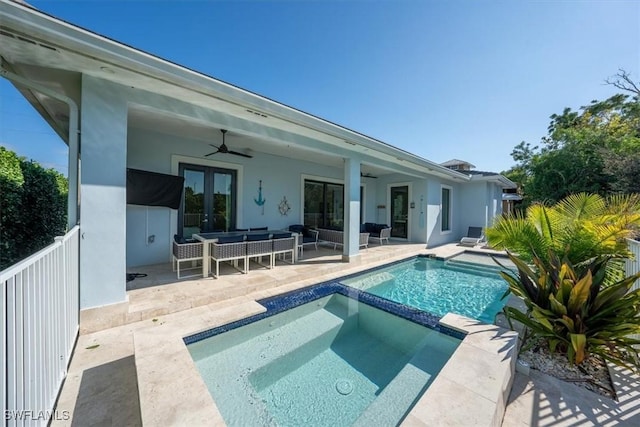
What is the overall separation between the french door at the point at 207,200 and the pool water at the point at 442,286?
13.5ft

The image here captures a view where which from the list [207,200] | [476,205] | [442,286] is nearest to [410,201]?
[476,205]

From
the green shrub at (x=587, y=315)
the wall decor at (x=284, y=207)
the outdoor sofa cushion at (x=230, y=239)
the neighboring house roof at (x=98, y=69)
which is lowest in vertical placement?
the green shrub at (x=587, y=315)

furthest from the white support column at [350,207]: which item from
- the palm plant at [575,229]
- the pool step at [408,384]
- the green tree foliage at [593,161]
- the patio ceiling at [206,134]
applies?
the green tree foliage at [593,161]

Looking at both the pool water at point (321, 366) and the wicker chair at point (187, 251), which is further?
the wicker chair at point (187, 251)

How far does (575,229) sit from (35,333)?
18.8 ft

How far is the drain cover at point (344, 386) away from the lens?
2.69m

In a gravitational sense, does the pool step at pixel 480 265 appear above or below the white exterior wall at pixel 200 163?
below

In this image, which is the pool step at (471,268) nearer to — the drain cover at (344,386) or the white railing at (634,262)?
the white railing at (634,262)

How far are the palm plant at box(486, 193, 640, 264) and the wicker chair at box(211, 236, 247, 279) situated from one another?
4774 mm

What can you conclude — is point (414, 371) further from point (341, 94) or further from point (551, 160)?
point (551, 160)

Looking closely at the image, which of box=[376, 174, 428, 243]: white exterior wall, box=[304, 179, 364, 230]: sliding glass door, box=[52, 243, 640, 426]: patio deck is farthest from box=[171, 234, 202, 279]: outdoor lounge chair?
box=[376, 174, 428, 243]: white exterior wall

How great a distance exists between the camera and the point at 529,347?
115 inches

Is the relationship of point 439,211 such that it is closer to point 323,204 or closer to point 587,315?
point 323,204

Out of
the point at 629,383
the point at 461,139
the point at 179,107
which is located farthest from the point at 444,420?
the point at 461,139
